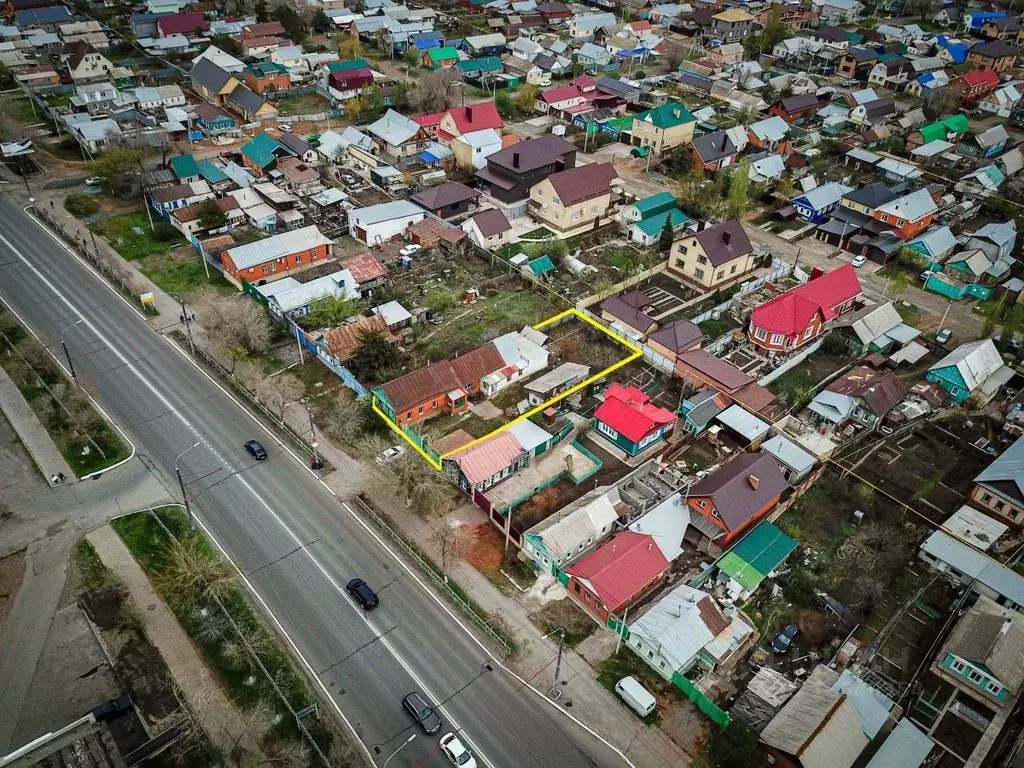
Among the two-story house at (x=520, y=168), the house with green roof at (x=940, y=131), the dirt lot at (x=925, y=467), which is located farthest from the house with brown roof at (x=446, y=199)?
the house with green roof at (x=940, y=131)

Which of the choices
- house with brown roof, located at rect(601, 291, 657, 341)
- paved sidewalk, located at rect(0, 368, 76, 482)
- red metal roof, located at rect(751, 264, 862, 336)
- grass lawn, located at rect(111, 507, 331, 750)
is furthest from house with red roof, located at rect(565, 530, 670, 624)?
paved sidewalk, located at rect(0, 368, 76, 482)

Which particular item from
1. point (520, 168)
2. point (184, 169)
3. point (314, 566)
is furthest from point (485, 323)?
point (184, 169)

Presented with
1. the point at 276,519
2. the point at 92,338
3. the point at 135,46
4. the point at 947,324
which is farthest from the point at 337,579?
the point at 135,46

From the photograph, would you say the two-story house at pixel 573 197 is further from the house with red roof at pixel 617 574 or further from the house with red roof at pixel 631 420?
the house with red roof at pixel 617 574

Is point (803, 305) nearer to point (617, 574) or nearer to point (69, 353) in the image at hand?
point (617, 574)

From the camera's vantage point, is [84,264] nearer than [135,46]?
Yes

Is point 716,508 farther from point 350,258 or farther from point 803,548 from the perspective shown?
point 350,258
